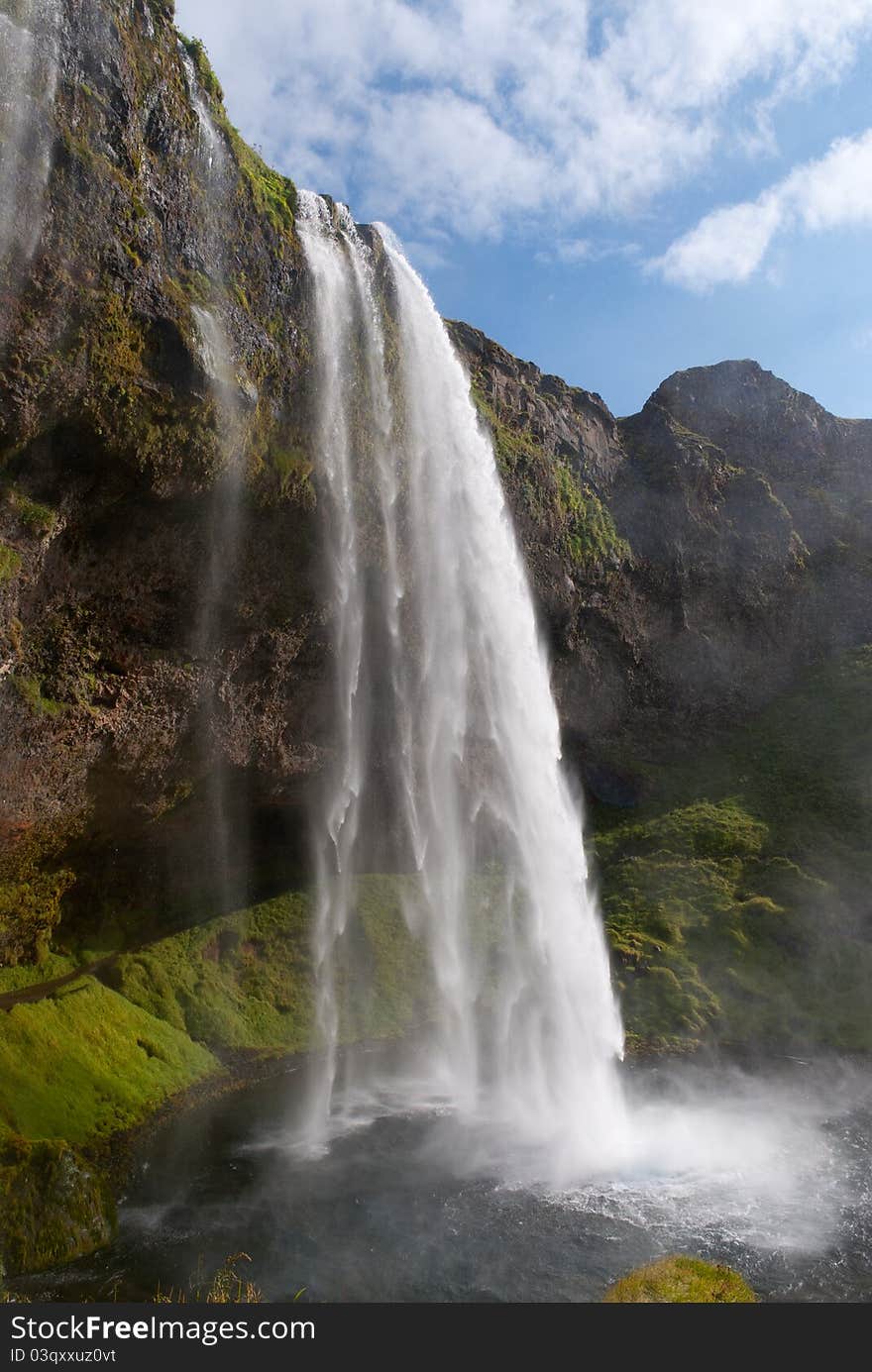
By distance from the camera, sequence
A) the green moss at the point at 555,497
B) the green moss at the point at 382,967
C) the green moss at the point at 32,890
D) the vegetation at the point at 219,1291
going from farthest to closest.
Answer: the green moss at the point at 555,497 → the green moss at the point at 382,967 → the green moss at the point at 32,890 → the vegetation at the point at 219,1291

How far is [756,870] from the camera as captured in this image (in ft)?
134

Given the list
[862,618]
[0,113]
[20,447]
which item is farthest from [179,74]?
[862,618]

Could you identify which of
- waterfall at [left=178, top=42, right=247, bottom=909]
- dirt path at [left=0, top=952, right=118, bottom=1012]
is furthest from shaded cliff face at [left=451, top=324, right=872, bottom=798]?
dirt path at [left=0, top=952, right=118, bottom=1012]

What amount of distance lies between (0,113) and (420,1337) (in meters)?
26.1

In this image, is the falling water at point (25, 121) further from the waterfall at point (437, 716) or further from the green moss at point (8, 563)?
the waterfall at point (437, 716)

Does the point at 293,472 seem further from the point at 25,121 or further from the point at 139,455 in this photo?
the point at 25,121

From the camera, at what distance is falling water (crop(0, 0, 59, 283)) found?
19.5 meters

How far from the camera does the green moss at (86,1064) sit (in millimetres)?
21453

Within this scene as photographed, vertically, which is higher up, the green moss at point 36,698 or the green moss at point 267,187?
the green moss at point 267,187

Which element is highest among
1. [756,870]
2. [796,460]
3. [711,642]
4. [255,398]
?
[796,460]

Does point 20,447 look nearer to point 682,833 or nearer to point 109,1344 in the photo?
point 109,1344

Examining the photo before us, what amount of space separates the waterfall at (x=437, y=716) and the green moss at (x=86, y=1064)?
16.9ft

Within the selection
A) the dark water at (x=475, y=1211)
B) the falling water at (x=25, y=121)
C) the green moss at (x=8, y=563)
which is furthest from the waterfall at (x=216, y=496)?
the dark water at (x=475, y=1211)

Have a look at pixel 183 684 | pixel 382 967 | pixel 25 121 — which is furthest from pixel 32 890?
pixel 25 121
